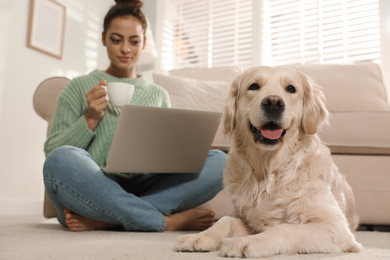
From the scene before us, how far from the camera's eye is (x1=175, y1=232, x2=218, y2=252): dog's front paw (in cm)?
107

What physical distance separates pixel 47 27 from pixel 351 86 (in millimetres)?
2585

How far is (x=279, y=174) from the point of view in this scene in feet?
4.36

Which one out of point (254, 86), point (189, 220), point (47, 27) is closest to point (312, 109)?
point (254, 86)

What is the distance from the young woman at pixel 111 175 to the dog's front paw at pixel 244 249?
0.60 meters

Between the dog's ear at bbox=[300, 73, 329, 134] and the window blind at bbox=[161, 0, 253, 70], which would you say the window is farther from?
the dog's ear at bbox=[300, 73, 329, 134]

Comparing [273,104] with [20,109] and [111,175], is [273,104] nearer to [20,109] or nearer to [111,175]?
[111,175]

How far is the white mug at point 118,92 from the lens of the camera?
1.57 meters

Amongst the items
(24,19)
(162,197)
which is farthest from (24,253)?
(24,19)

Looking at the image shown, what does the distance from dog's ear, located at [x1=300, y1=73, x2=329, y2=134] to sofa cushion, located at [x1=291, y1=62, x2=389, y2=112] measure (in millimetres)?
1414

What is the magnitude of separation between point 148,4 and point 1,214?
2813 millimetres

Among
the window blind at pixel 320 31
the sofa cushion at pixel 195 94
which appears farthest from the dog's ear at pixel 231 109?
the window blind at pixel 320 31

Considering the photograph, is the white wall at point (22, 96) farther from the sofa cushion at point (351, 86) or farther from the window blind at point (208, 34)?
the window blind at point (208, 34)

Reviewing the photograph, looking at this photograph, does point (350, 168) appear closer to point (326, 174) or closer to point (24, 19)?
point (326, 174)

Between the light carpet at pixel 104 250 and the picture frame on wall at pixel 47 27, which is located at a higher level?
the picture frame on wall at pixel 47 27
